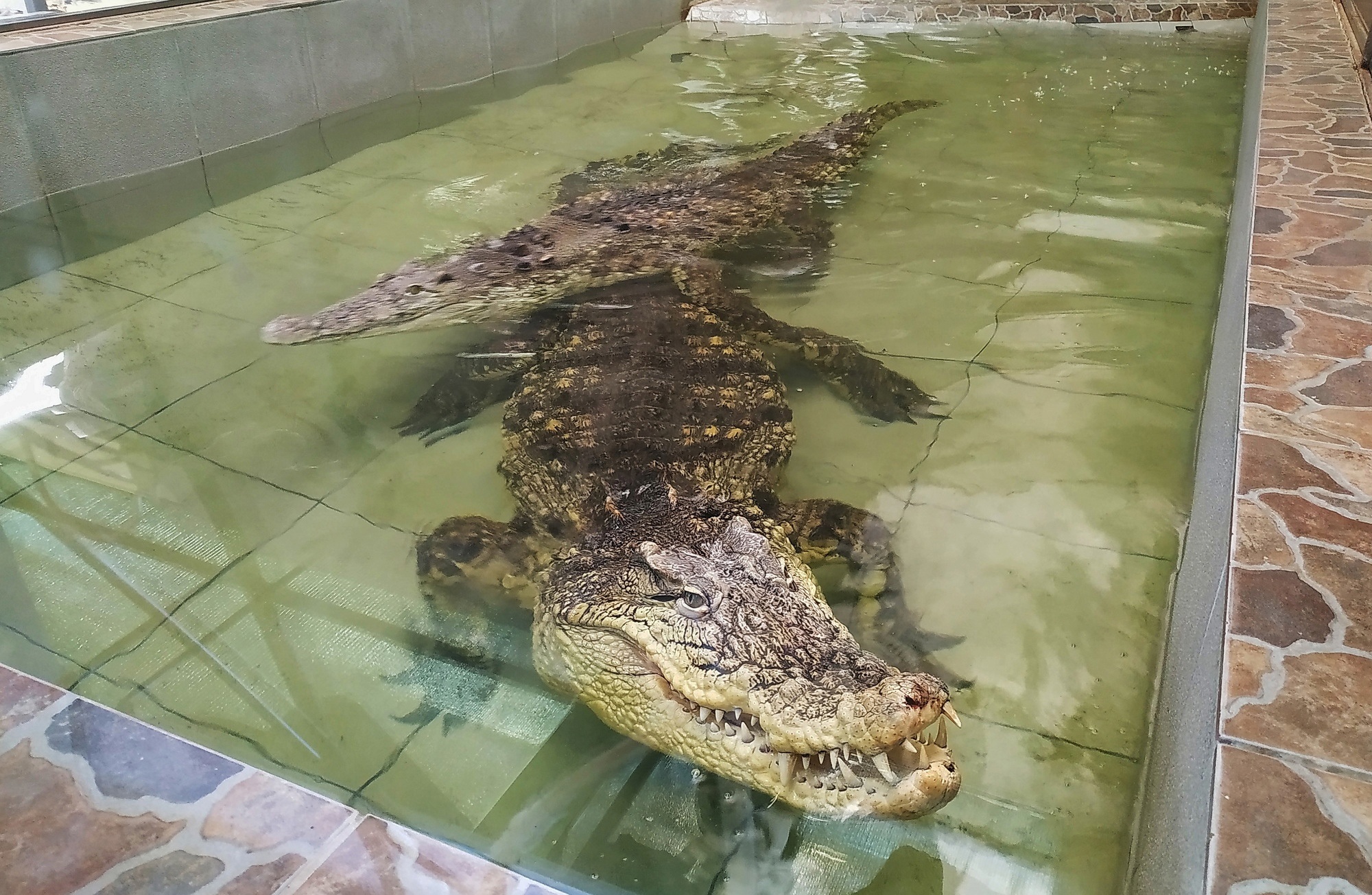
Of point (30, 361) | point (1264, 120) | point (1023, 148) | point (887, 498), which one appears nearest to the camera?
point (887, 498)

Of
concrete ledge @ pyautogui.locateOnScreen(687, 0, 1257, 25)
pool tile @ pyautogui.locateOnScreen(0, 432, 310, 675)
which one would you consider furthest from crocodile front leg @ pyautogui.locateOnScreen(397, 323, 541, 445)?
concrete ledge @ pyautogui.locateOnScreen(687, 0, 1257, 25)

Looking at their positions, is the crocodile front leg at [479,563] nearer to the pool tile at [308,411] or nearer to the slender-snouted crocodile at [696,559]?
the slender-snouted crocodile at [696,559]

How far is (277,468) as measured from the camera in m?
3.13

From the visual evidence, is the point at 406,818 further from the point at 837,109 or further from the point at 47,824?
the point at 837,109

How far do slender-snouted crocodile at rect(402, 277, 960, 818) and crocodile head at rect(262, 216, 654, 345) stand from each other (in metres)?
0.28

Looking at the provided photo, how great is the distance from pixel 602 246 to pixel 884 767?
11.3ft

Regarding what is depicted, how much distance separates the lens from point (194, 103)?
18.5 feet

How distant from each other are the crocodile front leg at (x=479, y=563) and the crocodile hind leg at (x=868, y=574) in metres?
0.78

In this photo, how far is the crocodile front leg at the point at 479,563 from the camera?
259 cm

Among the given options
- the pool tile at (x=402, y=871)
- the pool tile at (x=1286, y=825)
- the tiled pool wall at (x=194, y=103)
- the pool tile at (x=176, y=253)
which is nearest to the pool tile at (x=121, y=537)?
the pool tile at (x=402, y=871)

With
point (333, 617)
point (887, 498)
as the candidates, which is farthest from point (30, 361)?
point (887, 498)

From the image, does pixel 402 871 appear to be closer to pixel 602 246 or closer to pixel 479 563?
pixel 479 563

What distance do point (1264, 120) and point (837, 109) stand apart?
3.25 metres

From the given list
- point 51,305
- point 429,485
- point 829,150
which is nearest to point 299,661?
point 429,485
